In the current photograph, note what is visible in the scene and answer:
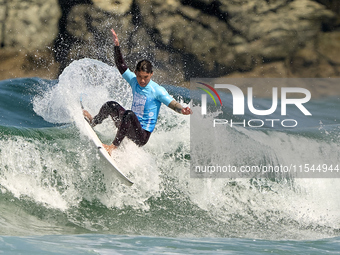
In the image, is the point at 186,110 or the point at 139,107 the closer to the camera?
the point at 186,110

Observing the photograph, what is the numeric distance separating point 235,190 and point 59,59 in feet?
45.6

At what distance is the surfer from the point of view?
516 cm

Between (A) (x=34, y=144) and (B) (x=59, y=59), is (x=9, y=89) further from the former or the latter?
(B) (x=59, y=59)

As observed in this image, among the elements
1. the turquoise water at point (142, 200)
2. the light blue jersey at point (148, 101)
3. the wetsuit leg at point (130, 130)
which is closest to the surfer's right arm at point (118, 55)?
the light blue jersey at point (148, 101)

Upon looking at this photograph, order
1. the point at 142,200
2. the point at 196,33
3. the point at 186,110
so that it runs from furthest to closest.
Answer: the point at 196,33 < the point at 142,200 < the point at 186,110

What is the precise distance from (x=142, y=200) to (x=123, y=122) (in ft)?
4.29

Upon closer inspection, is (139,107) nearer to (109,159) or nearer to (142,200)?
(109,159)

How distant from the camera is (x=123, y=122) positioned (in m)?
5.16

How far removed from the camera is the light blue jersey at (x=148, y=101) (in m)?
5.25

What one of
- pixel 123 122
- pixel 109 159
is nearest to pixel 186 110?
pixel 123 122

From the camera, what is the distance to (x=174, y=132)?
279 inches

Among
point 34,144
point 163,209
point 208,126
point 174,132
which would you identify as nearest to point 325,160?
point 208,126

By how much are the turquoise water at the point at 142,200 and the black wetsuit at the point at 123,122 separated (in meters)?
0.19

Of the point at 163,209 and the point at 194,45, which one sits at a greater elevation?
the point at 194,45
